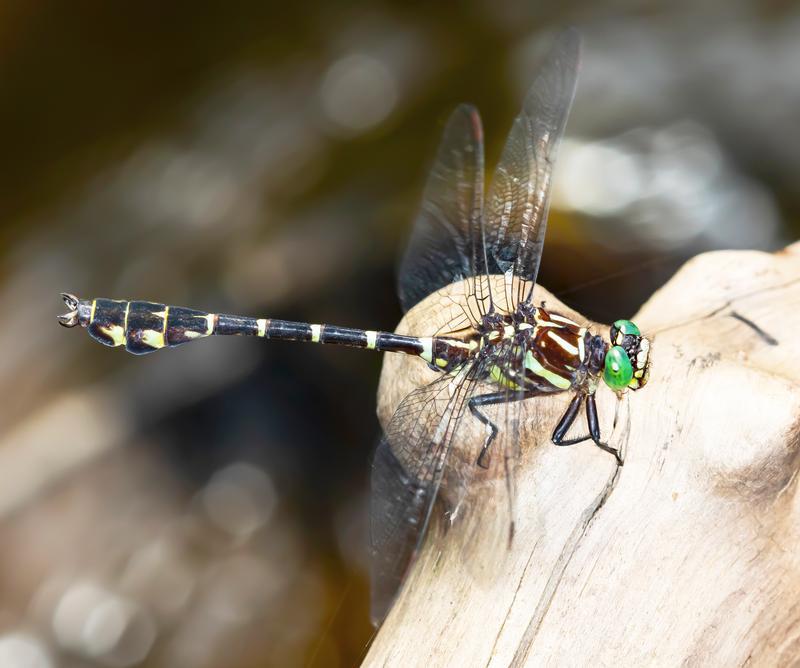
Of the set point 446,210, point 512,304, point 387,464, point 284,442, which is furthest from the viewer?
point 284,442

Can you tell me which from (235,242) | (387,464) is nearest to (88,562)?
(235,242)

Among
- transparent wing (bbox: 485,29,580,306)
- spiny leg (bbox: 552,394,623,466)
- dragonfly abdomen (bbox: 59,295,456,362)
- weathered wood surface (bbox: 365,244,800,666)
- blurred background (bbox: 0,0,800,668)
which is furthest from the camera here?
blurred background (bbox: 0,0,800,668)

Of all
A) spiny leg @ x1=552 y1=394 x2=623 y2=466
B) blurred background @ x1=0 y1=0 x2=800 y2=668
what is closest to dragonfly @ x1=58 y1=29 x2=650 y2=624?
spiny leg @ x1=552 y1=394 x2=623 y2=466

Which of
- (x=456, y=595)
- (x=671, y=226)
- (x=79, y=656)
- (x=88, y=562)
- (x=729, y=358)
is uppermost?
(x=671, y=226)

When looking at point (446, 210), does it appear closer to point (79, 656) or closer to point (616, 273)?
point (616, 273)

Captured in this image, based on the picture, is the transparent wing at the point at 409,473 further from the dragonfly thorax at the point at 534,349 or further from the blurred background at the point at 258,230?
the blurred background at the point at 258,230

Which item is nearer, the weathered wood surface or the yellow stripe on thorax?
the weathered wood surface

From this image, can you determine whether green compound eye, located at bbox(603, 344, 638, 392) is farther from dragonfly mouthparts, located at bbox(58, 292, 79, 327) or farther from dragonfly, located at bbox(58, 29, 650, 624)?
dragonfly mouthparts, located at bbox(58, 292, 79, 327)

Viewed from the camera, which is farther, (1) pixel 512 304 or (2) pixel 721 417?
(1) pixel 512 304
